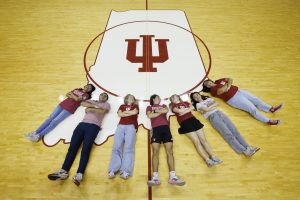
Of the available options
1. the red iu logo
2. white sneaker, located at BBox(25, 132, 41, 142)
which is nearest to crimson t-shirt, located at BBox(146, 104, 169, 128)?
the red iu logo

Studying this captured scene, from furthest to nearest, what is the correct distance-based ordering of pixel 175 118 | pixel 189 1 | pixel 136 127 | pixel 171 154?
pixel 189 1, pixel 175 118, pixel 136 127, pixel 171 154

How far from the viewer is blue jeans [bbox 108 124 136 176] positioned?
13.4 feet

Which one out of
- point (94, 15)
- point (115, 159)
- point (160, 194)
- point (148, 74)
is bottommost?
point (160, 194)

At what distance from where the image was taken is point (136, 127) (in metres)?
4.63

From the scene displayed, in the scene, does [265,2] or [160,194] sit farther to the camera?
[265,2]

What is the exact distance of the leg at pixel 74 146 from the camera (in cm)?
412

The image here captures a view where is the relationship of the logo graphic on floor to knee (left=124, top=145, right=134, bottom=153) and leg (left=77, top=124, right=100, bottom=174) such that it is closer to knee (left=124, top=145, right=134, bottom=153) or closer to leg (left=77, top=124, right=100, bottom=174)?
leg (left=77, top=124, right=100, bottom=174)

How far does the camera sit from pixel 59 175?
155 inches

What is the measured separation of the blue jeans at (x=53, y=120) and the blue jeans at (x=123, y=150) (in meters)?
1.11

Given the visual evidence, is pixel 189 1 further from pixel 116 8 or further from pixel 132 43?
pixel 132 43

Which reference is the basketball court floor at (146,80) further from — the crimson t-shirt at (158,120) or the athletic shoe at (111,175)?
the crimson t-shirt at (158,120)

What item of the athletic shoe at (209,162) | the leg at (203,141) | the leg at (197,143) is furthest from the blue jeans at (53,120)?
the athletic shoe at (209,162)

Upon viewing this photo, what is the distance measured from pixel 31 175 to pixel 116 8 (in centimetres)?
577

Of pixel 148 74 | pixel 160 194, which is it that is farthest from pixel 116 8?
pixel 160 194
